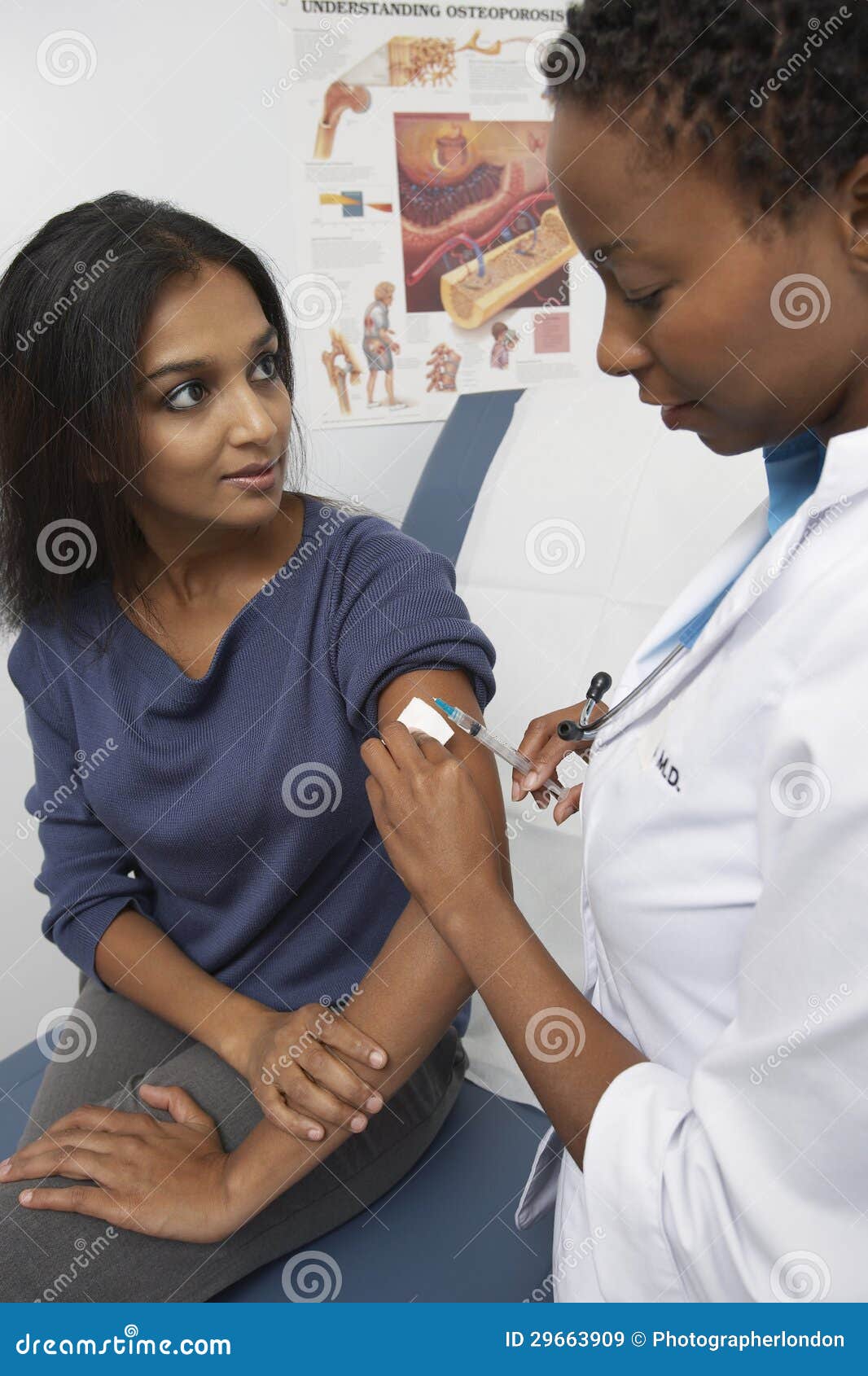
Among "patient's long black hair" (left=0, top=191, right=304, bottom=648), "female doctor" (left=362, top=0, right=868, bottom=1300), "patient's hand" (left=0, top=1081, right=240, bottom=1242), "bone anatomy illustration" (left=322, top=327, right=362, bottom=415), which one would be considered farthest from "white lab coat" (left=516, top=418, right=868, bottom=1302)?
"bone anatomy illustration" (left=322, top=327, right=362, bottom=415)

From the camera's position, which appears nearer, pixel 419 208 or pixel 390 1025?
pixel 390 1025

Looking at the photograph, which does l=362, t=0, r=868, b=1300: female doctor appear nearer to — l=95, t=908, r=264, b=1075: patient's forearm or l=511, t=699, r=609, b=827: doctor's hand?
l=511, t=699, r=609, b=827: doctor's hand

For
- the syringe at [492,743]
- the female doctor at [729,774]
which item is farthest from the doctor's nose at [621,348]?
the syringe at [492,743]

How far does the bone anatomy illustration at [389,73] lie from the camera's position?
1.73 m

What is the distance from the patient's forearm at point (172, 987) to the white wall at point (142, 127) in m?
0.69

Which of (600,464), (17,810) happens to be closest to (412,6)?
(600,464)

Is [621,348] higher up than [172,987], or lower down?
higher up

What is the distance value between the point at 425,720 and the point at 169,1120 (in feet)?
1.51

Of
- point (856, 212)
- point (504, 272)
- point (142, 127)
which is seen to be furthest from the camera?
point (504, 272)

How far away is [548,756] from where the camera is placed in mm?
944

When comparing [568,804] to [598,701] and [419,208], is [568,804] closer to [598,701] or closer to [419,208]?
[598,701]

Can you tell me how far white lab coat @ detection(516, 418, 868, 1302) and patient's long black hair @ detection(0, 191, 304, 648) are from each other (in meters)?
0.61

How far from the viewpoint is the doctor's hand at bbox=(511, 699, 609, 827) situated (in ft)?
2.96

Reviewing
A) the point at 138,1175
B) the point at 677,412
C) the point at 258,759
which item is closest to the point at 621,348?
the point at 677,412
